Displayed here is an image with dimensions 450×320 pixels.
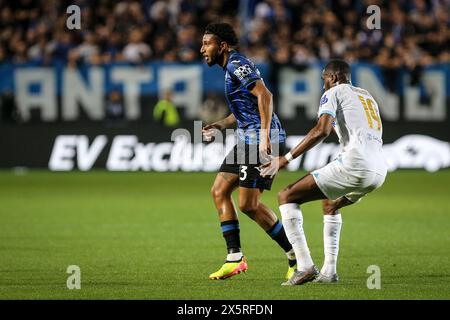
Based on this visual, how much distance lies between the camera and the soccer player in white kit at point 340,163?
29.2ft

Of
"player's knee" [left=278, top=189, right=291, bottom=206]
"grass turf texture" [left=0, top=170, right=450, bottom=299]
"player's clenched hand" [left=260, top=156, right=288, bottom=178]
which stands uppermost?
"player's clenched hand" [left=260, top=156, right=288, bottom=178]

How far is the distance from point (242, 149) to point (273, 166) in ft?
2.95

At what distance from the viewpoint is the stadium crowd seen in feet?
84.9

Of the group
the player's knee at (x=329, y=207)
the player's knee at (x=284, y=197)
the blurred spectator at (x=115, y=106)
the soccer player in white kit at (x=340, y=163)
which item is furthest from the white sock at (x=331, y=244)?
the blurred spectator at (x=115, y=106)

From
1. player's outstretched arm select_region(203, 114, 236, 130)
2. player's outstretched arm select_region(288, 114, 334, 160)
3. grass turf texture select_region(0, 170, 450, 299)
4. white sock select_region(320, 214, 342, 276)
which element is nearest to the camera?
player's outstretched arm select_region(288, 114, 334, 160)

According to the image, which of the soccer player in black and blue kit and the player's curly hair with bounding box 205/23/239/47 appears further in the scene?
the player's curly hair with bounding box 205/23/239/47

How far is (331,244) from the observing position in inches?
370

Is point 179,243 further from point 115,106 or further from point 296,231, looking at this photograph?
point 115,106

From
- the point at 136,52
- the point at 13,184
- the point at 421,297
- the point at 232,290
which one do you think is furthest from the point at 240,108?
the point at 136,52

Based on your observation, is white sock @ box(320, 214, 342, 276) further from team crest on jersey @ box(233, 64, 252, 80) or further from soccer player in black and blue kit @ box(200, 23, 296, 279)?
team crest on jersey @ box(233, 64, 252, 80)

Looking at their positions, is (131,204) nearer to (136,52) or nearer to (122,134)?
(122,134)

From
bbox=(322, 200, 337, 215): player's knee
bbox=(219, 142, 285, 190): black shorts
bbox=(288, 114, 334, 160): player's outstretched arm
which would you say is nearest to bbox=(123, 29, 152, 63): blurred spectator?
bbox=(219, 142, 285, 190): black shorts

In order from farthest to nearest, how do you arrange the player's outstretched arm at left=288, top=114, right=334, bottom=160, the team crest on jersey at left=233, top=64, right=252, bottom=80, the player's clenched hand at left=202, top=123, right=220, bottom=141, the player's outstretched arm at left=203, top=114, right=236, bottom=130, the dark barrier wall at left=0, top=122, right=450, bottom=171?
the dark barrier wall at left=0, top=122, right=450, bottom=171
the player's outstretched arm at left=203, top=114, right=236, bottom=130
the player's clenched hand at left=202, top=123, right=220, bottom=141
the team crest on jersey at left=233, top=64, right=252, bottom=80
the player's outstretched arm at left=288, top=114, right=334, bottom=160

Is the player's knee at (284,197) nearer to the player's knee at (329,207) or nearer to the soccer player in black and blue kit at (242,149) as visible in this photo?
the soccer player in black and blue kit at (242,149)
